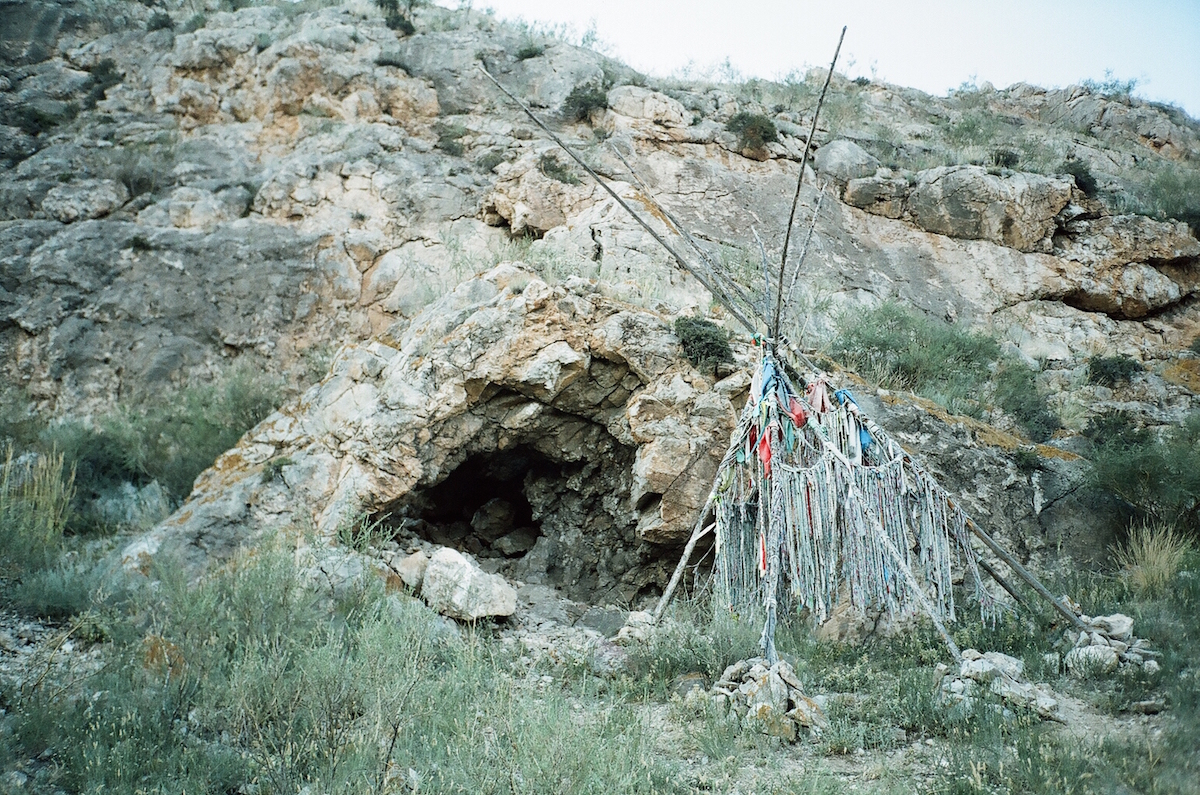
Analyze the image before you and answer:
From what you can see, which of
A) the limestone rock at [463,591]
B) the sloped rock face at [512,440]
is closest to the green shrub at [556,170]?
the sloped rock face at [512,440]

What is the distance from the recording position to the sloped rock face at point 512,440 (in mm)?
6496

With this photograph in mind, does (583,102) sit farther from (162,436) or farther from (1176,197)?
(1176,197)

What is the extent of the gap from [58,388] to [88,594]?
433 centimetres

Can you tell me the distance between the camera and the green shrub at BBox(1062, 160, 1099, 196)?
11.7 m

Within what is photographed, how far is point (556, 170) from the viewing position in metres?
10.5

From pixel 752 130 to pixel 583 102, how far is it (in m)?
2.71

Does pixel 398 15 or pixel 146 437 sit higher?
pixel 398 15

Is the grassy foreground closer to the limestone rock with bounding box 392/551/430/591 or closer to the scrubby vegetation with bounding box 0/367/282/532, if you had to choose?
the limestone rock with bounding box 392/551/430/591

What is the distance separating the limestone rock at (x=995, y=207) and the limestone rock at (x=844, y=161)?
108 cm

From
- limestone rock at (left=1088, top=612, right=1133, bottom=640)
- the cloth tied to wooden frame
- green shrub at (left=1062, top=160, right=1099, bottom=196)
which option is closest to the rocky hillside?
green shrub at (left=1062, top=160, right=1099, bottom=196)

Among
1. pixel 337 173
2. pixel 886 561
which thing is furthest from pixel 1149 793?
pixel 337 173

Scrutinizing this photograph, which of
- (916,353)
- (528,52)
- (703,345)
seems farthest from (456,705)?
(528,52)

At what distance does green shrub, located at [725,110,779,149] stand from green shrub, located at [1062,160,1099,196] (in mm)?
4564

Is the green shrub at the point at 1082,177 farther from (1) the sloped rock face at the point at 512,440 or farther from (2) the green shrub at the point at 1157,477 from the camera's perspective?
(1) the sloped rock face at the point at 512,440
